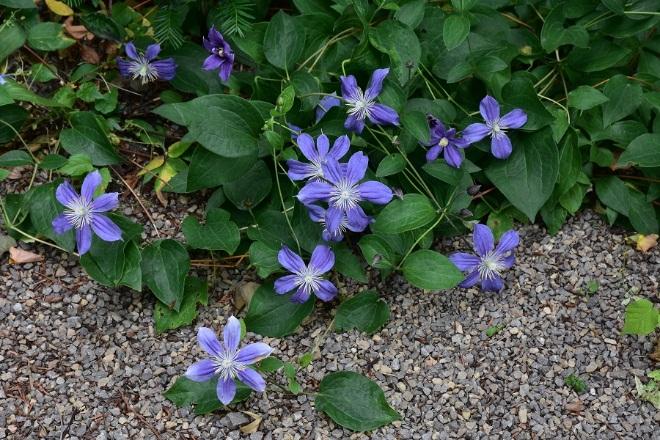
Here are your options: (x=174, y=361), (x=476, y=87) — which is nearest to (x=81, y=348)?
(x=174, y=361)

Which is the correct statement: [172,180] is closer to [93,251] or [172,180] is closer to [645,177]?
[93,251]

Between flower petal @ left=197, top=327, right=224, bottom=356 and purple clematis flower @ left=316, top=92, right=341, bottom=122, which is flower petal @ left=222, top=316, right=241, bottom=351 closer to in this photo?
flower petal @ left=197, top=327, right=224, bottom=356

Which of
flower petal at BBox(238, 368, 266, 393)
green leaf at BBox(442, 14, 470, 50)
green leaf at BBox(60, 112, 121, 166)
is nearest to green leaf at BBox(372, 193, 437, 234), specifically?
green leaf at BBox(442, 14, 470, 50)

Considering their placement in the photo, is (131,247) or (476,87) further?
(476,87)

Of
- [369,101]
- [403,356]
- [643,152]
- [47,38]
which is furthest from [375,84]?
[47,38]

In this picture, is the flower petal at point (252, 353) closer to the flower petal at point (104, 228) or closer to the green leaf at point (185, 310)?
the green leaf at point (185, 310)

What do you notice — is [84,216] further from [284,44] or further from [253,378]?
[284,44]
